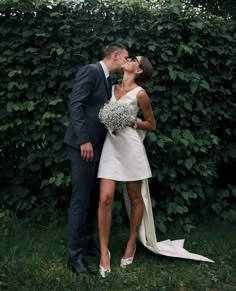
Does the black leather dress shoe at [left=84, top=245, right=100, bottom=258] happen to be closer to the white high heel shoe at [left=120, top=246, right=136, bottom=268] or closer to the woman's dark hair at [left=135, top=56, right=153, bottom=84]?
the white high heel shoe at [left=120, top=246, right=136, bottom=268]

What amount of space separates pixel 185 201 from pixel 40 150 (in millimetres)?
1806

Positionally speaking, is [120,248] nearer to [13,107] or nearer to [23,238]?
[23,238]

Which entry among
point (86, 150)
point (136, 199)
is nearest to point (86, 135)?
point (86, 150)

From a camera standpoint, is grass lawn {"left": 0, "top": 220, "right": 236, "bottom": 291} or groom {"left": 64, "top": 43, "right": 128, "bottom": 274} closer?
grass lawn {"left": 0, "top": 220, "right": 236, "bottom": 291}

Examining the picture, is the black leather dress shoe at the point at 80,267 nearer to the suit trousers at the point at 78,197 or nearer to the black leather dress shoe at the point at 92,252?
the suit trousers at the point at 78,197

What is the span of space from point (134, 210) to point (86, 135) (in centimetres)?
93

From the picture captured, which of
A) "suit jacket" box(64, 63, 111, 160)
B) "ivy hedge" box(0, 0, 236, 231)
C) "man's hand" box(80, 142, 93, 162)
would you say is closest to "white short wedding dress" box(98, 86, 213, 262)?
"suit jacket" box(64, 63, 111, 160)

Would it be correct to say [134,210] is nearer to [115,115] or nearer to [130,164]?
[130,164]

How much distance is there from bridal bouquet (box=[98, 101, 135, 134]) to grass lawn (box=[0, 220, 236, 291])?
129 cm

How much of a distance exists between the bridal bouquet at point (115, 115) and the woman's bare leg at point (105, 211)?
19.5 inches

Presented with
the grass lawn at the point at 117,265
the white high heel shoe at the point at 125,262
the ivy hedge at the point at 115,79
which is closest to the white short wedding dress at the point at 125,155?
the white high heel shoe at the point at 125,262

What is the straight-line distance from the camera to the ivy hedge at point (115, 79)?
5156 millimetres

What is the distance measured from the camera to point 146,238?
4.56 metres

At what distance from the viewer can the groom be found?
3994 millimetres
